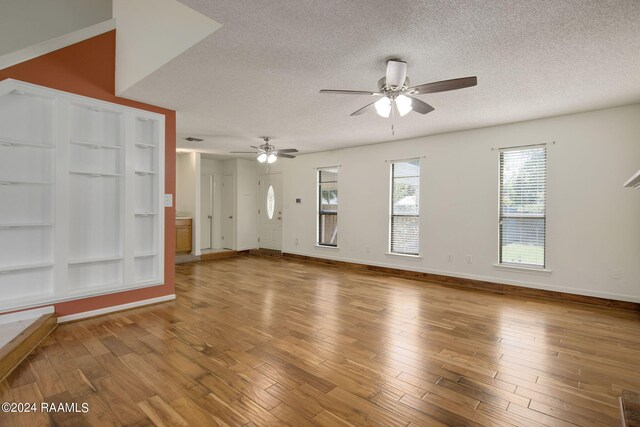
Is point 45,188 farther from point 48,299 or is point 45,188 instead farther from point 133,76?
point 133,76

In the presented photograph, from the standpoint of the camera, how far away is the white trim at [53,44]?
3.09 metres

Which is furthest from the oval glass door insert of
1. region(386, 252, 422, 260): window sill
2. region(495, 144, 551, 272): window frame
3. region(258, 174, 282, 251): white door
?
region(495, 144, 551, 272): window frame

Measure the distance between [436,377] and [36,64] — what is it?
475cm

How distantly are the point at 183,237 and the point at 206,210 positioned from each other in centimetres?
152

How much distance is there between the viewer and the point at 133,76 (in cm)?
347

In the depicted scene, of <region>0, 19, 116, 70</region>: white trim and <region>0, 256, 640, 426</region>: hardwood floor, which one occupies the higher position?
<region>0, 19, 116, 70</region>: white trim

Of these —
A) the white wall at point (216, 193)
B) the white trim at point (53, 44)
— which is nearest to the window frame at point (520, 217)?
the white trim at point (53, 44)

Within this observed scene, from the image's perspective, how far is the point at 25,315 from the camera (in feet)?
10.5

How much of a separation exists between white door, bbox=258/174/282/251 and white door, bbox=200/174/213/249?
4.43ft

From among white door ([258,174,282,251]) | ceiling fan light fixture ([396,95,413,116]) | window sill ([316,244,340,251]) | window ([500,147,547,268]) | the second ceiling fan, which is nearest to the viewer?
the second ceiling fan

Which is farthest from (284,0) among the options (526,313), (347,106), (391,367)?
(526,313)

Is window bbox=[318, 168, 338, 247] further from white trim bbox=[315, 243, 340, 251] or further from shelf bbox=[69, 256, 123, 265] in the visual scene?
shelf bbox=[69, 256, 123, 265]

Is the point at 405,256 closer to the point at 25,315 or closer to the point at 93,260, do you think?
the point at 93,260

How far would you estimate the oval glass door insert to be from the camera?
869 centimetres
